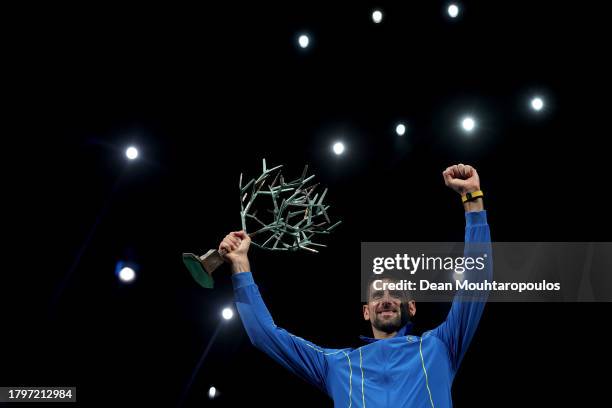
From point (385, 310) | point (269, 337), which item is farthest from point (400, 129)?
point (269, 337)

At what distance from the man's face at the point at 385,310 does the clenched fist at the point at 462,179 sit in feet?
1.64

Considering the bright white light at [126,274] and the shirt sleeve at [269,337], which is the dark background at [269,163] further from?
the shirt sleeve at [269,337]

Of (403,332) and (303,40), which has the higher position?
(303,40)

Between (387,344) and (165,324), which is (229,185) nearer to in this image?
(165,324)

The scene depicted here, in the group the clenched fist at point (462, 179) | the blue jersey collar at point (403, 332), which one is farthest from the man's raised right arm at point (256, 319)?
the clenched fist at point (462, 179)

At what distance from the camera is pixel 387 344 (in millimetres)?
2455

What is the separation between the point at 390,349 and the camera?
2443mm

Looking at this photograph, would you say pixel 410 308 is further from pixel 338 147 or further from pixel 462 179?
pixel 338 147

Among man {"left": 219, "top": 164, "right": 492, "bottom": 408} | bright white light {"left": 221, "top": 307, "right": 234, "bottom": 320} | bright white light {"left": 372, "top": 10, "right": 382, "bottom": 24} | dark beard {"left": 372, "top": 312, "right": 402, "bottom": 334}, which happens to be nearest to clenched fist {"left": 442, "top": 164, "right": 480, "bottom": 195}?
man {"left": 219, "top": 164, "right": 492, "bottom": 408}

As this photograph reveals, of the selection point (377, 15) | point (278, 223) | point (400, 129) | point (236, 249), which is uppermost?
point (377, 15)

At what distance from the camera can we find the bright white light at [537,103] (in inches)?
165

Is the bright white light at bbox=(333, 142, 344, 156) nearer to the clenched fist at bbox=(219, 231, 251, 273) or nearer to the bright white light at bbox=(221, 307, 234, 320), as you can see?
the bright white light at bbox=(221, 307, 234, 320)

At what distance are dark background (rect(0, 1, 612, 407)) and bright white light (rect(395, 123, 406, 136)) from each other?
0.04 m

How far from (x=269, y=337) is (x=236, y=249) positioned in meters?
0.32
